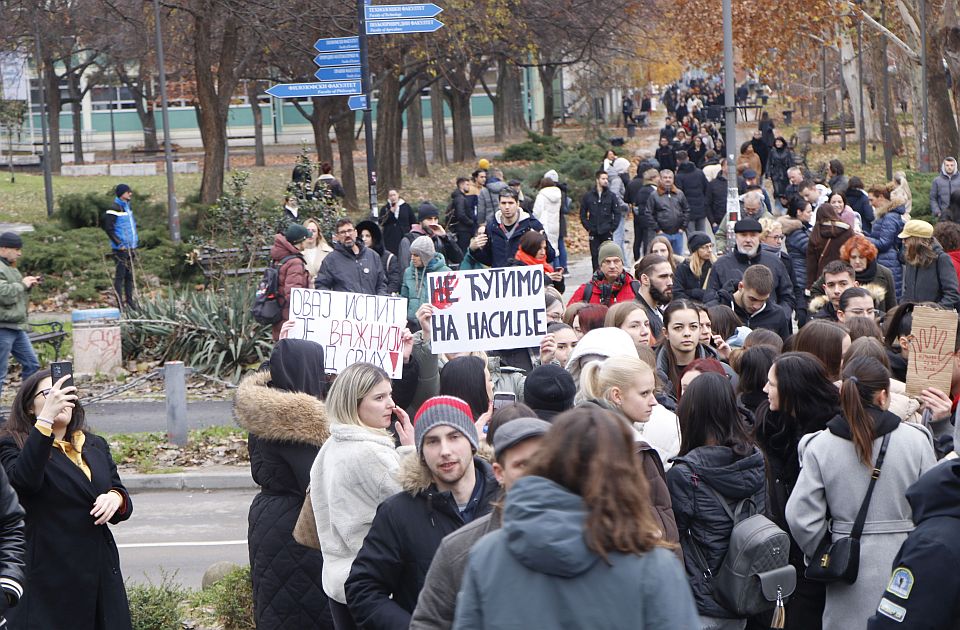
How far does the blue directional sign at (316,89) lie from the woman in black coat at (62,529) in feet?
29.6

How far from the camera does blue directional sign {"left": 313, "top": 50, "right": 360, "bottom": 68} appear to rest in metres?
15.3

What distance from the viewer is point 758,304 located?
958 cm

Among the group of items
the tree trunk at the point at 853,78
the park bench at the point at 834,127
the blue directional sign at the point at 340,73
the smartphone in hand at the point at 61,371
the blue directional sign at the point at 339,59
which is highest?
the tree trunk at the point at 853,78

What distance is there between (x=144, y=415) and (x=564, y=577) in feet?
40.0

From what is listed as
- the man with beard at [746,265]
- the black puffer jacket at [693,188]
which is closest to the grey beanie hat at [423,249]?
the man with beard at [746,265]

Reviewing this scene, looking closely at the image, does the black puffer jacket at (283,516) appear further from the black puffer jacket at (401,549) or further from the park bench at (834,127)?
the park bench at (834,127)

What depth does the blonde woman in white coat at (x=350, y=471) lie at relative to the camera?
4.95m

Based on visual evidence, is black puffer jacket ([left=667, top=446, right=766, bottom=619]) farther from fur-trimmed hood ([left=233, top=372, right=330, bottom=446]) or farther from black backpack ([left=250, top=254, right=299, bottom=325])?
black backpack ([left=250, top=254, right=299, bottom=325])

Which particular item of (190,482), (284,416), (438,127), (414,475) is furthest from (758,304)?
(438,127)

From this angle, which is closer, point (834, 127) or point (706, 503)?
point (706, 503)

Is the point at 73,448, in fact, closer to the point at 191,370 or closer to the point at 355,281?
the point at 355,281

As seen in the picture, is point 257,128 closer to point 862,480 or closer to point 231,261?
point 231,261

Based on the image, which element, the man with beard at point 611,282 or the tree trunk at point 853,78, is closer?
the man with beard at point 611,282

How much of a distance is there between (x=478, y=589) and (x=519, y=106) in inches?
2609
